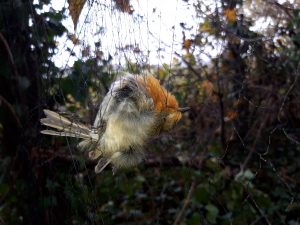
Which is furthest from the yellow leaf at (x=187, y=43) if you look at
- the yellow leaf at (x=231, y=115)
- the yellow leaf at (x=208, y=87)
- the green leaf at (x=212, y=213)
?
the green leaf at (x=212, y=213)

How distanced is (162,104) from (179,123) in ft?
4.18

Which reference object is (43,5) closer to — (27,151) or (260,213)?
(27,151)

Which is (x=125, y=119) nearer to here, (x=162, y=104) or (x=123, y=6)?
(x=162, y=104)

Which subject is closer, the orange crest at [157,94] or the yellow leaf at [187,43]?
the orange crest at [157,94]

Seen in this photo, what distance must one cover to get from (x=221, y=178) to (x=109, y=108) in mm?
1621

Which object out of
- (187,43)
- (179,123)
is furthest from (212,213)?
(187,43)

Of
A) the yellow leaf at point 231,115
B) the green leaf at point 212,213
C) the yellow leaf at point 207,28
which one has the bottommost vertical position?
the green leaf at point 212,213

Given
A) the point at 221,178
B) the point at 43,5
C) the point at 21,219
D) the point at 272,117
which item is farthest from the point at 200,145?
the point at 43,5

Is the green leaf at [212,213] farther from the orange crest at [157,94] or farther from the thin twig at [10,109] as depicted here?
the orange crest at [157,94]

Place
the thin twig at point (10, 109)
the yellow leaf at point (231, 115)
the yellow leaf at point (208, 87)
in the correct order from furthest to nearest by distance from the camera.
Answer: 1. the yellow leaf at point (208, 87)
2. the yellow leaf at point (231, 115)
3. the thin twig at point (10, 109)

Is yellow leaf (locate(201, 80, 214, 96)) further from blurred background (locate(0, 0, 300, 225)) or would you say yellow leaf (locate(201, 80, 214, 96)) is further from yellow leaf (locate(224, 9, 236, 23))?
yellow leaf (locate(224, 9, 236, 23))

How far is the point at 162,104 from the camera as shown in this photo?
3.66 feet

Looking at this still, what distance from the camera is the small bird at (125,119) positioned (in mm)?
1041

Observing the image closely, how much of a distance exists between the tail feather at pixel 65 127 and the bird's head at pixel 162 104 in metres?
0.15
